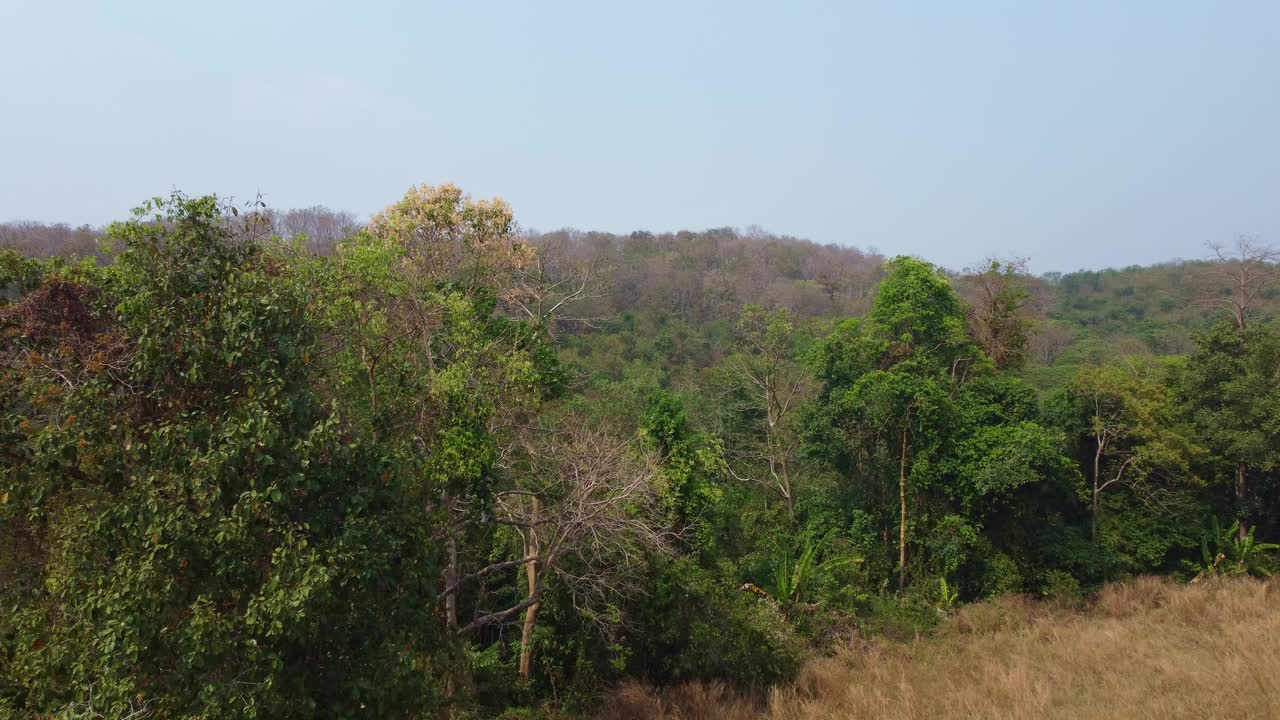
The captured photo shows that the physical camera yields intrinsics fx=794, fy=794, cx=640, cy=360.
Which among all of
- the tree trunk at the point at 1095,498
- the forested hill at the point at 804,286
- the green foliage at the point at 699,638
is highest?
the forested hill at the point at 804,286

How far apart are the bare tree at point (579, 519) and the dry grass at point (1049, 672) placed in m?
1.51

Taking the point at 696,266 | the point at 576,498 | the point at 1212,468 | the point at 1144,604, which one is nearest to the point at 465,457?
the point at 576,498

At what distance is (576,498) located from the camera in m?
8.55

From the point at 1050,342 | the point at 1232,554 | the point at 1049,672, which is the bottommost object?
the point at 1049,672

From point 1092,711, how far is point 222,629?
7.97 m

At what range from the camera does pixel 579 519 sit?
8.29m

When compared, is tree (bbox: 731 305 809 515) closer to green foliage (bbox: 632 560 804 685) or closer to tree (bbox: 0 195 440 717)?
green foliage (bbox: 632 560 804 685)

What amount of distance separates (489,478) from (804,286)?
3924 cm

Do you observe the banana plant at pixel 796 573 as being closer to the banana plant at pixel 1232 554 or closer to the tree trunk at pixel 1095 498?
the tree trunk at pixel 1095 498

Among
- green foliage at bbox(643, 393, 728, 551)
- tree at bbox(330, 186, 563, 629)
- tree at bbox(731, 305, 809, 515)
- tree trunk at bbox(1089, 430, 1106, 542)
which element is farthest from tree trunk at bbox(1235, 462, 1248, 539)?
tree at bbox(330, 186, 563, 629)

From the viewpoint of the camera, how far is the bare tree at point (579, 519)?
8516mm

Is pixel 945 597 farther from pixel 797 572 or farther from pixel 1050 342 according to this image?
pixel 1050 342

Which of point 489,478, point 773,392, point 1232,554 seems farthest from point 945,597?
point 489,478

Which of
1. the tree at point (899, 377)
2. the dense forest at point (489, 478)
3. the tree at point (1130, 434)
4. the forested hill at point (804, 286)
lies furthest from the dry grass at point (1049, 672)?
the forested hill at point (804, 286)
